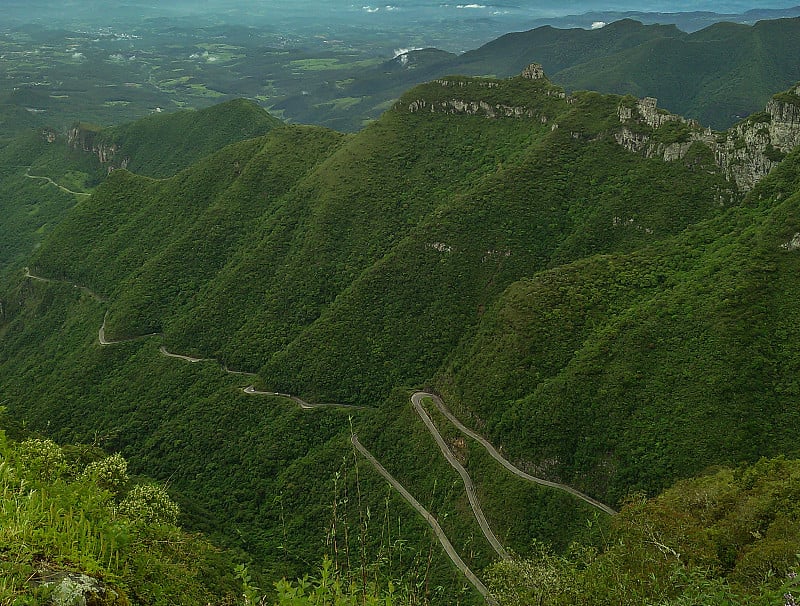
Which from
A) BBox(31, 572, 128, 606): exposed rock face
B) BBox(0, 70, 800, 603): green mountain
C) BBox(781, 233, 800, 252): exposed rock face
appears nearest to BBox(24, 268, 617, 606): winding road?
BBox(0, 70, 800, 603): green mountain

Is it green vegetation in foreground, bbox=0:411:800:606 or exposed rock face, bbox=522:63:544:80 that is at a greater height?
exposed rock face, bbox=522:63:544:80

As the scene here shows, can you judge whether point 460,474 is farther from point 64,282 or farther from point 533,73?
point 64,282

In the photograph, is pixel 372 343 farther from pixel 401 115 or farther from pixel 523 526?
pixel 401 115

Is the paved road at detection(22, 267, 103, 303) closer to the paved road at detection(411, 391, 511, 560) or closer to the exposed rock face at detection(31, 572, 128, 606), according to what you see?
the paved road at detection(411, 391, 511, 560)

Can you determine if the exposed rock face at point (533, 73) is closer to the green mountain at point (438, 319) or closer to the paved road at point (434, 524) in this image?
the green mountain at point (438, 319)

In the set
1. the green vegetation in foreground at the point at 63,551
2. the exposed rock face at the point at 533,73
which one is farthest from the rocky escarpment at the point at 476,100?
the green vegetation in foreground at the point at 63,551

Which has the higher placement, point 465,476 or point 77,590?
point 77,590

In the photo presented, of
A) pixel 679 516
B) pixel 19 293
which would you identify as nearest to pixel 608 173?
pixel 679 516

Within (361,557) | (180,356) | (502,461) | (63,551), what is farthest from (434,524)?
(180,356)
